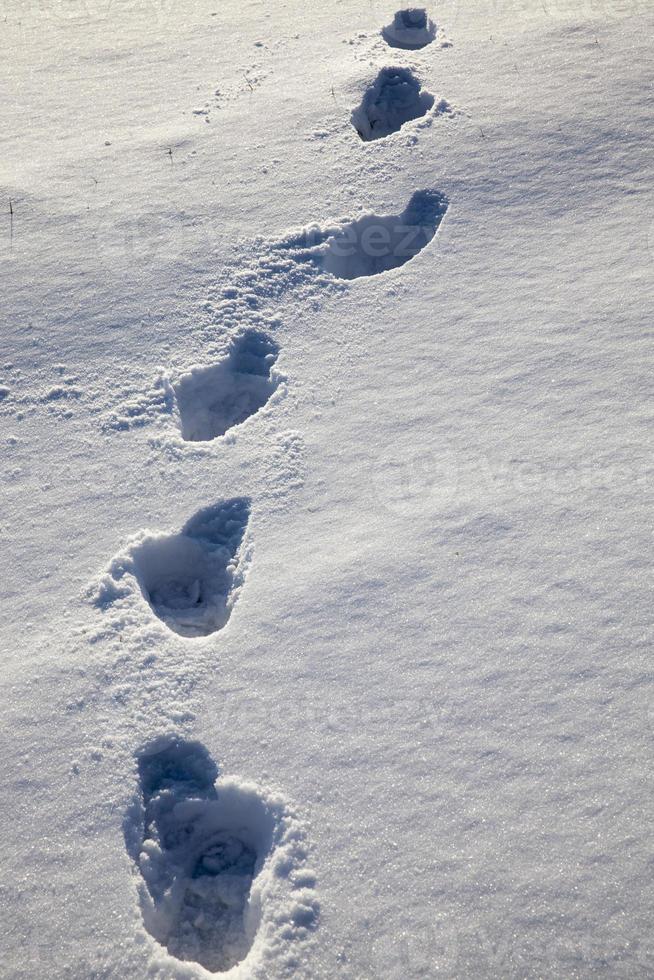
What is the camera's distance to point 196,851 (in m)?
2.48

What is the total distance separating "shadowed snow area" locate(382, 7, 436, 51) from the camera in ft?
15.7

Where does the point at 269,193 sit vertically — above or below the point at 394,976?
above

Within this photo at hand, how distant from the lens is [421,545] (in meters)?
2.84

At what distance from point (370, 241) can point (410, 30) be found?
1916 millimetres

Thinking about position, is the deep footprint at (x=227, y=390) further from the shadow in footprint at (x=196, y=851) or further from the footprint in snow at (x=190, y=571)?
the shadow in footprint at (x=196, y=851)

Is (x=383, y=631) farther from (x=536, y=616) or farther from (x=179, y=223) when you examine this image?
(x=179, y=223)

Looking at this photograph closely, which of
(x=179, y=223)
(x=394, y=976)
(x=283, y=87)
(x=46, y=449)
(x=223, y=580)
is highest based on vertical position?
(x=283, y=87)

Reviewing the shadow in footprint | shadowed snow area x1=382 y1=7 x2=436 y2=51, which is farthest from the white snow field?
shadowed snow area x1=382 y1=7 x2=436 y2=51

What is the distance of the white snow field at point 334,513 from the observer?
2.29 meters

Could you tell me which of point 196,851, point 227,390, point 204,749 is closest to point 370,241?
point 227,390

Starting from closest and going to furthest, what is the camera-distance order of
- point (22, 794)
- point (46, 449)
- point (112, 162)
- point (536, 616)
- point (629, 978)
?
1. point (629, 978)
2. point (22, 794)
3. point (536, 616)
4. point (46, 449)
5. point (112, 162)

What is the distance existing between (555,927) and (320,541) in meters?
1.42

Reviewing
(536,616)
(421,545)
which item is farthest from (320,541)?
(536,616)

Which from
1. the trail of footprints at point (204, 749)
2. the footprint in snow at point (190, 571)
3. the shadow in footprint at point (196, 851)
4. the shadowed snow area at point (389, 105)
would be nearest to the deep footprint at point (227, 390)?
the trail of footprints at point (204, 749)
